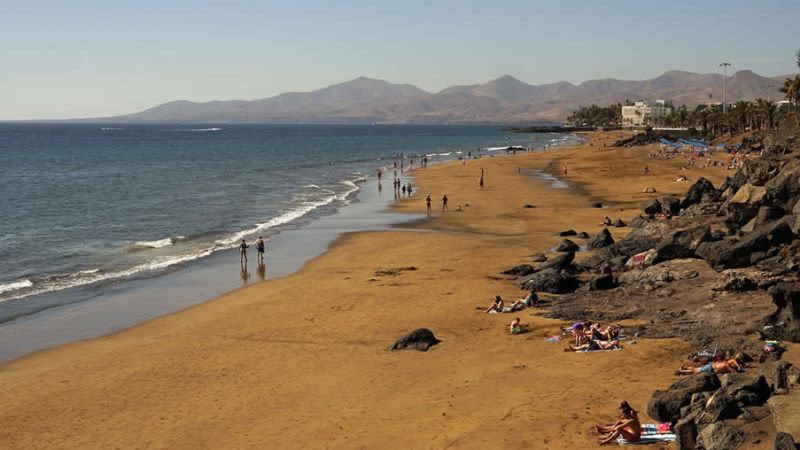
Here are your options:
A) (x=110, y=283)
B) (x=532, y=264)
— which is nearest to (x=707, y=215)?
(x=532, y=264)

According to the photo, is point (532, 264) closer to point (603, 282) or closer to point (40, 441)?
point (603, 282)

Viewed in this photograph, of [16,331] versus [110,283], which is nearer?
[16,331]

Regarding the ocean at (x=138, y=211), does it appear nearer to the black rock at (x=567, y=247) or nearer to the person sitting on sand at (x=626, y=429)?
the black rock at (x=567, y=247)

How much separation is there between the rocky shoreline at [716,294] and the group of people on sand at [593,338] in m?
0.78

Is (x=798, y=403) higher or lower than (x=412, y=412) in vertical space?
higher

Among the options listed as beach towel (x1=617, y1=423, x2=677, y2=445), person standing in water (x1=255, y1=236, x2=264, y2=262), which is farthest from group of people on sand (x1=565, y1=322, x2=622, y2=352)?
person standing in water (x1=255, y1=236, x2=264, y2=262)

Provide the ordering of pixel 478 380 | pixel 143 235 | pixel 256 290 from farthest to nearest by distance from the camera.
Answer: pixel 143 235 → pixel 256 290 → pixel 478 380

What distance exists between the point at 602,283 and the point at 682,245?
338 centimetres

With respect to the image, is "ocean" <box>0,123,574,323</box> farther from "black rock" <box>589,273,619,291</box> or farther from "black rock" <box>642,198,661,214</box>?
"black rock" <box>642,198,661,214</box>

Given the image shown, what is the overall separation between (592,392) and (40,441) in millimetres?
11688

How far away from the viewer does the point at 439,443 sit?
14461 millimetres

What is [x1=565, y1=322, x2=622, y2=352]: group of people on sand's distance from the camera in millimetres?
19156

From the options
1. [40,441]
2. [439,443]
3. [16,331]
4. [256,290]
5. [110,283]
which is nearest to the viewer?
[439,443]

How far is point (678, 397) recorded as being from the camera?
1434 cm
